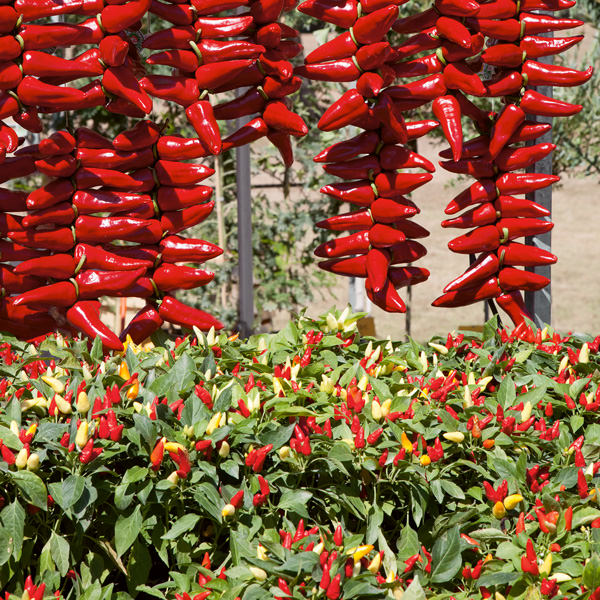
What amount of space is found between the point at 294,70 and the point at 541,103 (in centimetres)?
68

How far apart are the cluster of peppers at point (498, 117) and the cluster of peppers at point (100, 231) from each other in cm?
65

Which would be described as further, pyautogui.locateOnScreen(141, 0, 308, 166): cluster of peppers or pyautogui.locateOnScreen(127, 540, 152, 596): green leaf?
pyautogui.locateOnScreen(141, 0, 308, 166): cluster of peppers

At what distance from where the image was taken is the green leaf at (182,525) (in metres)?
1.31

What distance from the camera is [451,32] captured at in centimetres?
212

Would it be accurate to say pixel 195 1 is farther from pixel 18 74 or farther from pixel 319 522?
pixel 319 522

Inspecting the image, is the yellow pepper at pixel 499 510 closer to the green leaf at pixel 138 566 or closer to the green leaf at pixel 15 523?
the green leaf at pixel 138 566

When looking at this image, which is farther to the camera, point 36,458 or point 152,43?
point 152,43

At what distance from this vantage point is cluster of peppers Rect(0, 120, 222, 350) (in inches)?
82.0

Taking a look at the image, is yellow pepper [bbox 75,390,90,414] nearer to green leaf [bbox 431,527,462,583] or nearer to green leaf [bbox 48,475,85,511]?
green leaf [bbox 48,475,85,511]

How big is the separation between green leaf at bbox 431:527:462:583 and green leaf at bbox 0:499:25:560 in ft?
2.10

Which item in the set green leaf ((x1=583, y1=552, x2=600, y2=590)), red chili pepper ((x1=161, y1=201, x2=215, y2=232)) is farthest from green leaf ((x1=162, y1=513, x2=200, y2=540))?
red chili pepper ((x1=161, y1=201, x2=215, y2=232))

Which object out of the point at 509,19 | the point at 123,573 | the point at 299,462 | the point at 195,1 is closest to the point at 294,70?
the point at 195,1

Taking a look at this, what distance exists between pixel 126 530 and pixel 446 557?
508 mm

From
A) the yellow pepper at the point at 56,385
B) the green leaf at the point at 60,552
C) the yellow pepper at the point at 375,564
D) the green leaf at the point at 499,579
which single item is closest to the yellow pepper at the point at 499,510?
the green leaf at the point at 499,579
